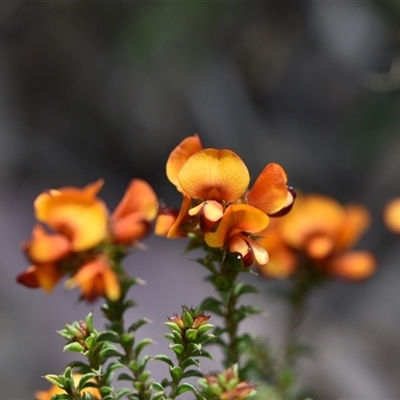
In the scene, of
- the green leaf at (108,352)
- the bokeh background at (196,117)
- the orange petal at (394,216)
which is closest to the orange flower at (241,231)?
the green leaf at (108,352)

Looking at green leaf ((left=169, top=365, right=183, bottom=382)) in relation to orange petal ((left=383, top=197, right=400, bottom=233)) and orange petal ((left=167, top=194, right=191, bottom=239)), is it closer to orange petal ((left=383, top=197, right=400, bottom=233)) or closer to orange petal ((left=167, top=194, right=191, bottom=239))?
orange petal ((left=167, top=194, right=191, bottom=239))

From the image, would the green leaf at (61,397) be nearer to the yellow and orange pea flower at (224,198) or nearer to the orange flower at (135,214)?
the yellow and orange pea flower at (224,198)

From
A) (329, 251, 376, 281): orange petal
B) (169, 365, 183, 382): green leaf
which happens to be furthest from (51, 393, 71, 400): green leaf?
(329, 251, 376, 281): orange petal

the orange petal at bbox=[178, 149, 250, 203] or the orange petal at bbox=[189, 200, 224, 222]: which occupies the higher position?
the orange petal at bbox=[178, 149, 250, 203]

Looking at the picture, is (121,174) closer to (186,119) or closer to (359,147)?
(186,119)

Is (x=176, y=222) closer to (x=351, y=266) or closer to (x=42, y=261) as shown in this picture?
(x=42, y=261)

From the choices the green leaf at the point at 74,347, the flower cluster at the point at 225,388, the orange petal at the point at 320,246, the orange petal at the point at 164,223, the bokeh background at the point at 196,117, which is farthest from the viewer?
the bokeh background at the point at 196,117

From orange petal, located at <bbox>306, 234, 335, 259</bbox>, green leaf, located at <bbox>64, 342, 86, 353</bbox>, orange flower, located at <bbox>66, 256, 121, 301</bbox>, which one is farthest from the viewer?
orange petal, located at <bbox>306, 234, 335, 259</bbox>
